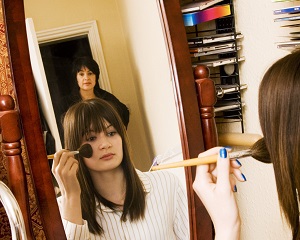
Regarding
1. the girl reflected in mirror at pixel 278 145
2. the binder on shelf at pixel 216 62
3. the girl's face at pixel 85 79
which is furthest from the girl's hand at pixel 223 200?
the binder on shelf at pixel 216 62

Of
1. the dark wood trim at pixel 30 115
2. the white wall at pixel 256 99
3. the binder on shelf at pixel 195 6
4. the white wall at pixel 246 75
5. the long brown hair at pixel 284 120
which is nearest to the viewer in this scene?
the long brown hair at pixel 284 120

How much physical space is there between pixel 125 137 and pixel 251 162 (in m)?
0.54

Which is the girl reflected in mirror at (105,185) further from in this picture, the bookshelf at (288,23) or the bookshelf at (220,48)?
the bookshelf at (288,23)

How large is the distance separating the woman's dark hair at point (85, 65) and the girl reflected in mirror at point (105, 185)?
0.20ft

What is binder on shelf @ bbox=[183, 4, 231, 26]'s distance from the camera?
1206 millimetres

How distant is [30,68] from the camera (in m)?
1.00

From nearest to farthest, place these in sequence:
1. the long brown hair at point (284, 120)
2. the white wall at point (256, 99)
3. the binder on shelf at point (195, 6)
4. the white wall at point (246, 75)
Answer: the long brown hair at point (284, 120) → the white wall at point (246, 75) → the binder on shelf at point (195, 6) → the white wall at point (256, 99)

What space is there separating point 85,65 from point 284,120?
0.43 m

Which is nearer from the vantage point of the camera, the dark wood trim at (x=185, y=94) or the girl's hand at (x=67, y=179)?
the girl's hand at (x=67, y=179)

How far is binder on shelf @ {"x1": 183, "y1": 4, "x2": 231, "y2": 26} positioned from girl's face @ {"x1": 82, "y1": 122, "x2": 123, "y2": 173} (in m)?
0.36

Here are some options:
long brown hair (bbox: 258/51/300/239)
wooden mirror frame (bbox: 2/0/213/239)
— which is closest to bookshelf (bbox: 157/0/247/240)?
wooden mirror frame (bbox: 2/0/213/239)

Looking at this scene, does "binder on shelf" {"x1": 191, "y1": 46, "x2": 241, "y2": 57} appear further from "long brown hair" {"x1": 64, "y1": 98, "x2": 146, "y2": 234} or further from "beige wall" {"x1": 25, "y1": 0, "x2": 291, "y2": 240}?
"long brown hair" {"x1": 64, "y1": 98, "x2": 146, "y2": 234}

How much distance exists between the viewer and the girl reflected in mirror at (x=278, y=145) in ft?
2.80

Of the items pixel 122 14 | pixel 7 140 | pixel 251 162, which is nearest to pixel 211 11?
pixel 122 14
